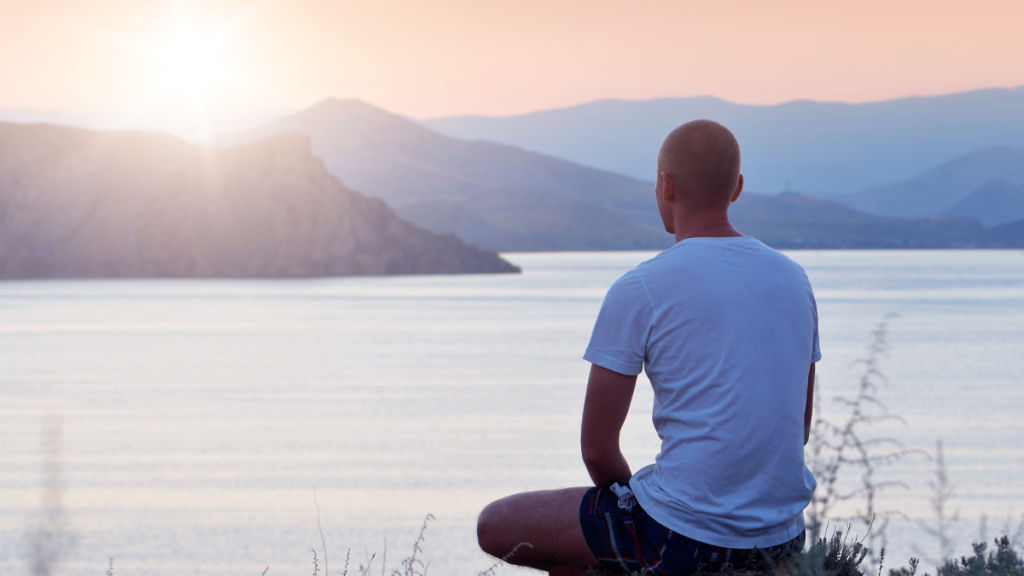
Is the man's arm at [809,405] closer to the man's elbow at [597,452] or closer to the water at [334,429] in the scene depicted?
the man's elbow at [597,452]

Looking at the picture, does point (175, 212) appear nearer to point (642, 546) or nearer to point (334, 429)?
point (334, 429)

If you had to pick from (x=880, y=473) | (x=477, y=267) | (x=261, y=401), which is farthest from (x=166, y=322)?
(x=477, y=267)

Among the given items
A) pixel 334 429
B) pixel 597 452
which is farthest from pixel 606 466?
pixel 334 429

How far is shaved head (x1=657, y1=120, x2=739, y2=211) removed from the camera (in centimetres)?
296

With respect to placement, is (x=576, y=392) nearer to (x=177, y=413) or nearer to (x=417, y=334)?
(x=177, y=413)

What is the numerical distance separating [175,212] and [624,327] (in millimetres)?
117118

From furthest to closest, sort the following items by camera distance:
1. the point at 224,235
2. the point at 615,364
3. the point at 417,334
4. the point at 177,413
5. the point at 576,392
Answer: the point at 224,235, the point at 417,334, the point at 576,392, the point at 177,413, the point at 615,364

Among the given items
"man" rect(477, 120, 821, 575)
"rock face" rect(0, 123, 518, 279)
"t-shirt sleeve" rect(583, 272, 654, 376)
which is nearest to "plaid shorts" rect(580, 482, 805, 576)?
"man" rect(477, 120, 821, 575)

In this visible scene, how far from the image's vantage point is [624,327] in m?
2.84

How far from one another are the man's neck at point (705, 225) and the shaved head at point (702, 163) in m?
0.02

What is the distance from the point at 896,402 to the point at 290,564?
69.9 ft

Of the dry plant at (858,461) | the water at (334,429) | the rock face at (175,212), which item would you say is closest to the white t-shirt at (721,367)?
the dry plant at (858,461)

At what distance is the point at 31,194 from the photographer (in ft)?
358

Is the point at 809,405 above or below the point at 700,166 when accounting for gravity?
below
